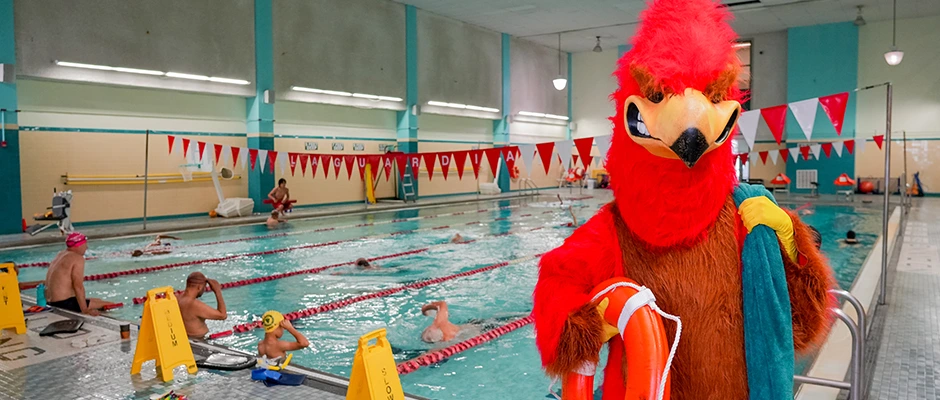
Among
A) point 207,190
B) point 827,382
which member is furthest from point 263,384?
point 207,190

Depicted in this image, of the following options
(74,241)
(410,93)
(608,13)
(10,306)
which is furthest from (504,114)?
(10,306)

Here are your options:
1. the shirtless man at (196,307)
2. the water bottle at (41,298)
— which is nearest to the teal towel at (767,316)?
the shirtless man at (196,307)

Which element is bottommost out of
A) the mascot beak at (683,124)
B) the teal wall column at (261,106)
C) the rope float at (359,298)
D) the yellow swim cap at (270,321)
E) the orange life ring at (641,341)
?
the rope float at (359,298)

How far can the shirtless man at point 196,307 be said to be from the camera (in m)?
5.02

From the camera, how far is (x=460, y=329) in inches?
243

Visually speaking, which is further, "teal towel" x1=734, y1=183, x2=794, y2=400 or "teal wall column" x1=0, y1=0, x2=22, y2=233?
"teal wall column" x1=0, y1=0, x2=22, y2=233

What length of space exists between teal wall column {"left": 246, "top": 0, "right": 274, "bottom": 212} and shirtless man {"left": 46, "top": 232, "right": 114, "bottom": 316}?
10684 mm

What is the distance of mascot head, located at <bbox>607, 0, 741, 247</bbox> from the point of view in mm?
1708

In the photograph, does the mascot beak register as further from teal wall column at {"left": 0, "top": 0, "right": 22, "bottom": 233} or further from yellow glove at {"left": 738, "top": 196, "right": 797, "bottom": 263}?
teal wall column at {"left": 0, "top": 0, "right": 22, "bottom": 233}

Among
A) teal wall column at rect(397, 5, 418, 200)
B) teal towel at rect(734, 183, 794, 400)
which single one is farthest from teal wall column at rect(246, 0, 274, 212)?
teal towel at rect(734, 183, 794, 400)

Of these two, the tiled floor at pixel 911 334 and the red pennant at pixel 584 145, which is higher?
the red pennant at pixel 584 145

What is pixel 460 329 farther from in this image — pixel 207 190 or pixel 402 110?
pixel 402 110

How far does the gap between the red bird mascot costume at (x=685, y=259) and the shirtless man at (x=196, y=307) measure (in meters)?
3.90

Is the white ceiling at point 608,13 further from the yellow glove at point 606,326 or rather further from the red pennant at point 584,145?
the yellow glove at point 606,326
